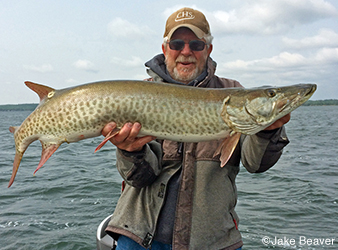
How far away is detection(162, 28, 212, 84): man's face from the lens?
3.46 meters

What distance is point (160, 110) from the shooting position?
272cm

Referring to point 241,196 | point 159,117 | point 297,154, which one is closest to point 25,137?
point 159,117

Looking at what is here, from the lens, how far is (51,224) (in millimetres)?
6613

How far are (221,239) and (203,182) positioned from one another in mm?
506

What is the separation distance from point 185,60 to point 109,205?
5204 mm

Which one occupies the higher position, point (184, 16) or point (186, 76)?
point (184, 16)

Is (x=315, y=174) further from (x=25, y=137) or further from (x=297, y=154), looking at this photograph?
(x=25, y=137)

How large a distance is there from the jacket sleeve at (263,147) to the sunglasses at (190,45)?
1.15 meters

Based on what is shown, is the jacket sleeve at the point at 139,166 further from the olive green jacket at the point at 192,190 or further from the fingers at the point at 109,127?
the fingers at the point at 109,127

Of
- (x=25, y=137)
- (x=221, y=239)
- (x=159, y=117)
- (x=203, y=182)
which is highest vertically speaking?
(x=159, y=117)

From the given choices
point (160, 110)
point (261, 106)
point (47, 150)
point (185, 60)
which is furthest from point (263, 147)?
point (47, 150)

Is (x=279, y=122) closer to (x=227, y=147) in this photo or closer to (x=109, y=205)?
(x=227, y=147)

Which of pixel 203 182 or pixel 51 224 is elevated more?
pixel 203 182

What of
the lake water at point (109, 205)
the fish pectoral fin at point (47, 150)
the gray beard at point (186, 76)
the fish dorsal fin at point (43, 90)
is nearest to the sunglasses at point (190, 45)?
the gray beard at point (186, 76)
